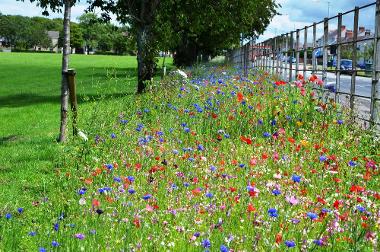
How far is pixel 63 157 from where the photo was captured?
6.78 m

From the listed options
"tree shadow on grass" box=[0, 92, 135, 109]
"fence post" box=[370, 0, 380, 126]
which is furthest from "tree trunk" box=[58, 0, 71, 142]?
"tree shadow on grass" box=[0, 92, 135, 109]

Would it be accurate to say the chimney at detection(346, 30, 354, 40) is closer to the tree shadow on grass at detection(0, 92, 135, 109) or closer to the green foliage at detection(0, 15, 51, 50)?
the tree shadow on grass at detection(0, 92, 135, 109)

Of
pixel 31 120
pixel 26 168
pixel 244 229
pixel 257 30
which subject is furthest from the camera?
pixel 257 30

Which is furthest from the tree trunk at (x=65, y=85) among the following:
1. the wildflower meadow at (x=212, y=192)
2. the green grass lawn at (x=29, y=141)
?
the wildflower meadow at (x=212, y=192)

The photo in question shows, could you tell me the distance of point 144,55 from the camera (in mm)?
22281

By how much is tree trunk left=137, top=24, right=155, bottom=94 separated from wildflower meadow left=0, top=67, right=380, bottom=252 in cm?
1281

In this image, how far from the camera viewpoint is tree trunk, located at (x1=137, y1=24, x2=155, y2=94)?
72.9ft

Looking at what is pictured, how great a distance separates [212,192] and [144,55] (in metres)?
17.8

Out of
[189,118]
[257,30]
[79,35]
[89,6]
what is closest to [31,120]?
[189,118]

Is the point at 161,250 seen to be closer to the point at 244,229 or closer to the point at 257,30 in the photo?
the point at 244,229

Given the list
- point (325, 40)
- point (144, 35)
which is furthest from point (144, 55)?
point (325, 40)

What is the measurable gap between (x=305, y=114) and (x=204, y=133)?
5.94 ft

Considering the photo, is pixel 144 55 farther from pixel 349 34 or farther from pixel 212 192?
pixel 212 192

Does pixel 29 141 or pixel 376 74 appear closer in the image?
pixel 376 74
